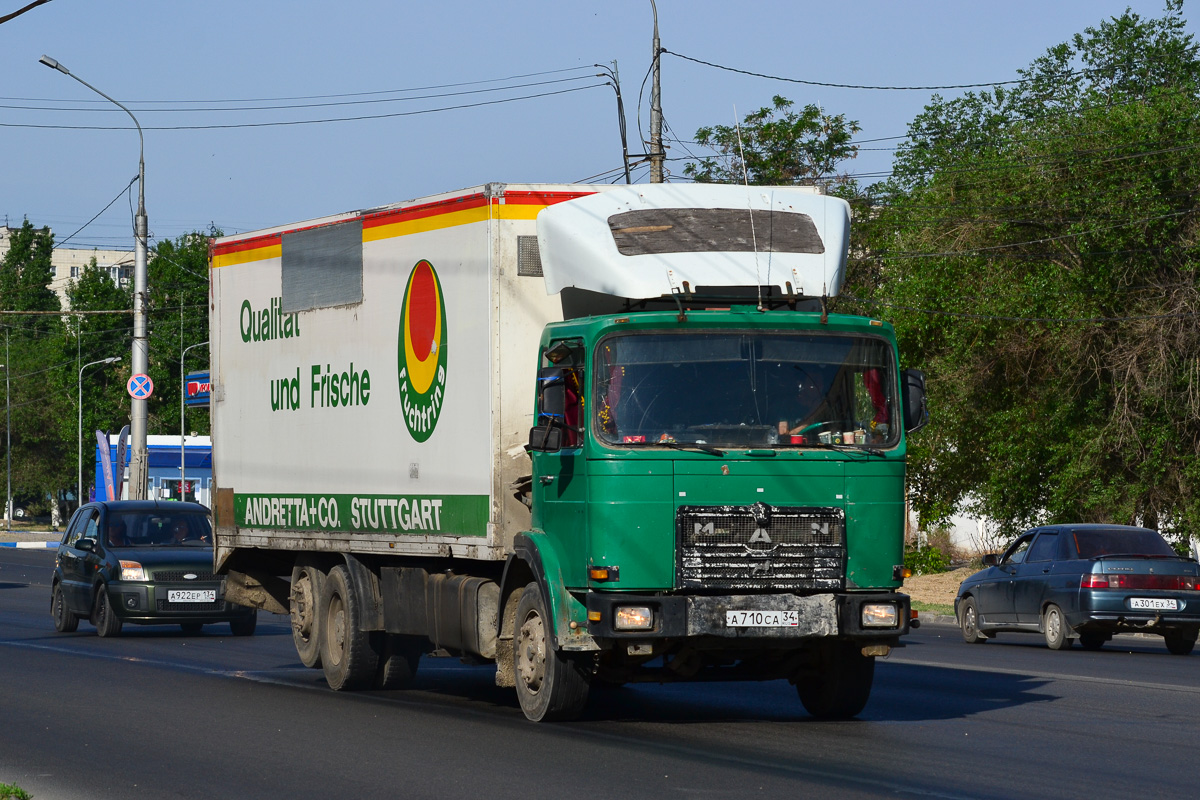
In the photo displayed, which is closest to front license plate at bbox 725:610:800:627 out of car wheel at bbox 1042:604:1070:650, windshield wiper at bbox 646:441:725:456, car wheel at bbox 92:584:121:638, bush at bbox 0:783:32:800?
windshield wiper at bbox 646:441:725:456

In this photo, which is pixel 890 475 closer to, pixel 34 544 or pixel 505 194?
pixel 505 194

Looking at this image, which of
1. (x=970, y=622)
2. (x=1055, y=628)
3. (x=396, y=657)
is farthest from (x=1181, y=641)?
(x=396, y=657)

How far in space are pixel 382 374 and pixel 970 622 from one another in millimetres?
10776

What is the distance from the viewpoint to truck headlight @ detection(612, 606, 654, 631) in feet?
32.6

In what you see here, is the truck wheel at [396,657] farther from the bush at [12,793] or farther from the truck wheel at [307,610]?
the bush at [12,793]

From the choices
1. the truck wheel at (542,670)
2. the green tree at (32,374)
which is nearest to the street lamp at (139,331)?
the truck wheel at (542,670)

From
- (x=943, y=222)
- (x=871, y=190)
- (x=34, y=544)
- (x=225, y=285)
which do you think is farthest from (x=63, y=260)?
(x=225, y=285)

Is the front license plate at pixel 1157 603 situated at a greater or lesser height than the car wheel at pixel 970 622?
greater

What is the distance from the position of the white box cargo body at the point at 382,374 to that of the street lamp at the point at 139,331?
59.3ft

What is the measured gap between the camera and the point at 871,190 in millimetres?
46094

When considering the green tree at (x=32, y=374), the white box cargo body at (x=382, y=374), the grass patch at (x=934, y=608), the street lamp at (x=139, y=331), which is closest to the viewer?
the white box cargo body at (x=382, y=374)

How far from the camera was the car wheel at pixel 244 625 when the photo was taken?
2050 cm

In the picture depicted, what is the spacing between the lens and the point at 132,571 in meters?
20.0

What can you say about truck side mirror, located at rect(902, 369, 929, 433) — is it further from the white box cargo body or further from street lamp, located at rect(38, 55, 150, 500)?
street lamp, located at rect(38, 55, 150, 500)
